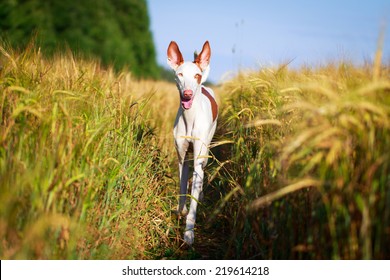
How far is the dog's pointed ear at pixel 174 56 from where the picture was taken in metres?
4.01

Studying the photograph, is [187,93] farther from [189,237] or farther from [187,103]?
[189,237]

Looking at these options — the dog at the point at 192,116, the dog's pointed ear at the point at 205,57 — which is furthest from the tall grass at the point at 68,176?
the dog's pointed ear at the point at 205,57

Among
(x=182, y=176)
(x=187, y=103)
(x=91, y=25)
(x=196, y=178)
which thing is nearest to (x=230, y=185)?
(x=196, y=178)

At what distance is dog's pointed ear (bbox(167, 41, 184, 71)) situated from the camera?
4.01 meters

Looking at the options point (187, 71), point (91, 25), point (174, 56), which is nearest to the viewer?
point (187, 71)

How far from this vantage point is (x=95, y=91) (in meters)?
4.31

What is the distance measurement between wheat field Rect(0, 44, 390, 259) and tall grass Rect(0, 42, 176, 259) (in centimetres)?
1

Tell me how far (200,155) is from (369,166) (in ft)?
6.38

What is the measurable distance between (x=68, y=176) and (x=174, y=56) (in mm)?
1745

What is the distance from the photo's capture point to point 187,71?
12.7ft

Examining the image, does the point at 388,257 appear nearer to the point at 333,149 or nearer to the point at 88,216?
the point at 333,149

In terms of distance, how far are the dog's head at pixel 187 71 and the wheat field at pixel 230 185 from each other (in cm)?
67

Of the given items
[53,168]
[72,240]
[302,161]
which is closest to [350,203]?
[302,161]

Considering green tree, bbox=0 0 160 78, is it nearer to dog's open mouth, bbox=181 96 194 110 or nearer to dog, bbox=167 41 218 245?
dog, bbox=167 41 218 245
